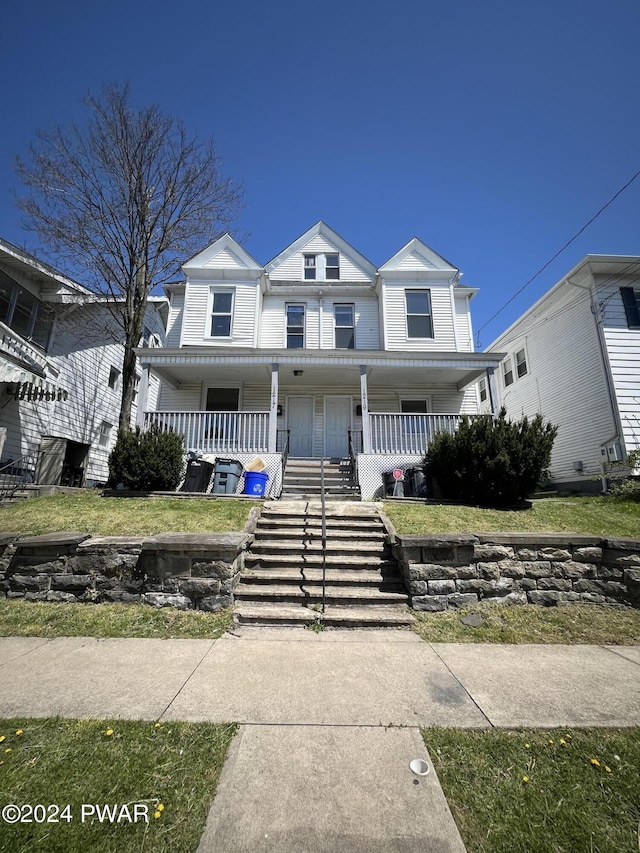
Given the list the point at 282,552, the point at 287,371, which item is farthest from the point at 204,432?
the point at 282,552

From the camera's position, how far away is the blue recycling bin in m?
9.55

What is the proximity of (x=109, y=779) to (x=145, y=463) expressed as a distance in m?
7.58

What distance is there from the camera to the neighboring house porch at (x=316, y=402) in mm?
10914

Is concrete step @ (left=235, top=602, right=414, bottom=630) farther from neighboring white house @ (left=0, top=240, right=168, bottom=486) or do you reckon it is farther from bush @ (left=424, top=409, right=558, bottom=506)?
neighboring white house @ (left=0, top=240, right=168, bottom=486)

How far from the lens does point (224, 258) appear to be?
47.5 feet

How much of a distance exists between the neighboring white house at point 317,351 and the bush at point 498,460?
2444mm

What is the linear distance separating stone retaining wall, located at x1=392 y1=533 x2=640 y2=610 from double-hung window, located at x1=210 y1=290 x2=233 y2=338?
1124cm

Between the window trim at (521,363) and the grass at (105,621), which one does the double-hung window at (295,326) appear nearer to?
the window trim at (521,363)

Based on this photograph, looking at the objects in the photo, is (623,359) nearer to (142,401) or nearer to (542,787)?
(542,787)

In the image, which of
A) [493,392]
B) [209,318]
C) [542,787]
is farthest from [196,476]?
[493,392]

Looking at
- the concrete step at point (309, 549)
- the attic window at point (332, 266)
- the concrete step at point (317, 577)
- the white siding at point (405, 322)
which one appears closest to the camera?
the concrete step at point (317, 577)

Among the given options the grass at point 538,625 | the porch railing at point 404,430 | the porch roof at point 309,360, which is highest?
the porch roof at point 309,360

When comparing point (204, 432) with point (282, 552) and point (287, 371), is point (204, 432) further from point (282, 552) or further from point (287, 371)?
point (282, 552)

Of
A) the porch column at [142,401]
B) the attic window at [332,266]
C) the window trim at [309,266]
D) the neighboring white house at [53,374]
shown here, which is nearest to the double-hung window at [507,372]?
the attic window at [332,266]
